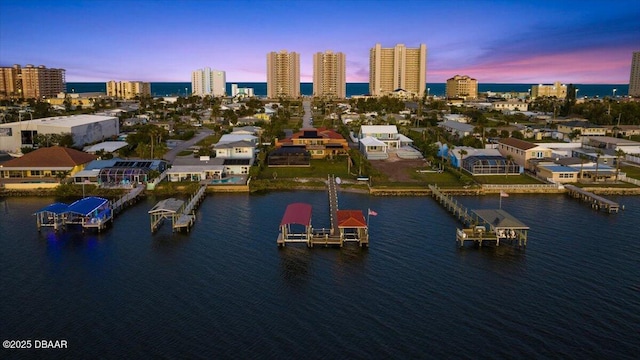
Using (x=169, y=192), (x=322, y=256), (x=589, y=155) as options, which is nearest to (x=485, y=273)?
(x=322, y=256)

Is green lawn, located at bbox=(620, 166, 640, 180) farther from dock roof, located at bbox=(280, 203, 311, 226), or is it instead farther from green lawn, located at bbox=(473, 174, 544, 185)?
dock roof, located at bbox=(280, 203, 311, 226)

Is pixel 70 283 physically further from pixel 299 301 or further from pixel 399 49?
pixel 399 49

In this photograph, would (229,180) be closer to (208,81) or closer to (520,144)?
(520,144)

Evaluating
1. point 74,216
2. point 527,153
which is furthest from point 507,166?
point 74,216

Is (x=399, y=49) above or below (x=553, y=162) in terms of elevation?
above

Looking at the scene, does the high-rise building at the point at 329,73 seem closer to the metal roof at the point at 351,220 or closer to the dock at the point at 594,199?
the dock at the point at 594,199
